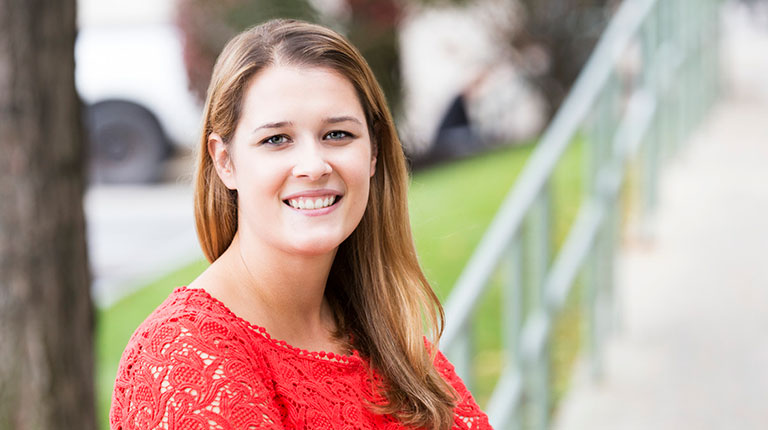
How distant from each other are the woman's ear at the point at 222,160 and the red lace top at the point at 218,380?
7.3 inches

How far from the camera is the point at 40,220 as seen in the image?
2.63 m

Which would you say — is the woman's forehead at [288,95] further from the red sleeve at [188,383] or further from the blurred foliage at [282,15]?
the blurred foliage at [282,15]

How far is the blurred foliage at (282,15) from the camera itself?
3901 mm

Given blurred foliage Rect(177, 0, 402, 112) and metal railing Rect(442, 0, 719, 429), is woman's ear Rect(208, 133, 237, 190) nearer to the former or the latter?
metal railing Rect(442, 0, 719, 429)

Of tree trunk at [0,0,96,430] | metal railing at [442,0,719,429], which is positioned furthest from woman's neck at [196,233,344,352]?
tree trunk at [0,0,96,430]

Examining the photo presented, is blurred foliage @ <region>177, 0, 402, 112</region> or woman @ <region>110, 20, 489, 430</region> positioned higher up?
blurred foliage @ <region>177, 0, 402, 112</region>

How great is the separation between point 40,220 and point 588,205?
263 cm

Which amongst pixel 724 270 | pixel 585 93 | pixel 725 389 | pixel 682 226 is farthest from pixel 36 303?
pixel 682 226

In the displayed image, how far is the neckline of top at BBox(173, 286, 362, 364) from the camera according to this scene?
145cm

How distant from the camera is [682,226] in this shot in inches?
237

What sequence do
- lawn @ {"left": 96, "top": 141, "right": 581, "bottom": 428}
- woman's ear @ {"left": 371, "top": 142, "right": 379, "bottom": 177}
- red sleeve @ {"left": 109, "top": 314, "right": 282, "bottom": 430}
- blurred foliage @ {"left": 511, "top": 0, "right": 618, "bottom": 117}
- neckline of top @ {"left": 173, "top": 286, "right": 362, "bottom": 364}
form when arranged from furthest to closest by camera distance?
blurred foliage @ {"left": 511, "top": 0, "right": 618, "bottom": 117} < lawn @ {"left": 96, "top": 141, "right": 581, "bottom": 428} < woman's ear @ {"left": 371, "top": 142, "right": 379, "bottom": 177} < neckline of top @ {"left": 173, "top": 286, "right": 362, "bottom": 364} < red sleeve @ {"left": 109, "top": 314, "right": 282, "bottom": 430}

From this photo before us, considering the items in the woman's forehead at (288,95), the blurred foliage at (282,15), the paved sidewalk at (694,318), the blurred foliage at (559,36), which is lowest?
the paved sidewalk at (694,318)

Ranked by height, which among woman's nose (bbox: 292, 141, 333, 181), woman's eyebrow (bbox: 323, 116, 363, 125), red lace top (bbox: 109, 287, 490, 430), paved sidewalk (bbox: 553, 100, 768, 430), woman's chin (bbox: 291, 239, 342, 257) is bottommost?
paved sidewalk (bbox: 553, 100, 768, 430)

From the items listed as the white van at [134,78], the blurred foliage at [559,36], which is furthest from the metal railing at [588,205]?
the white van at [134,78]
